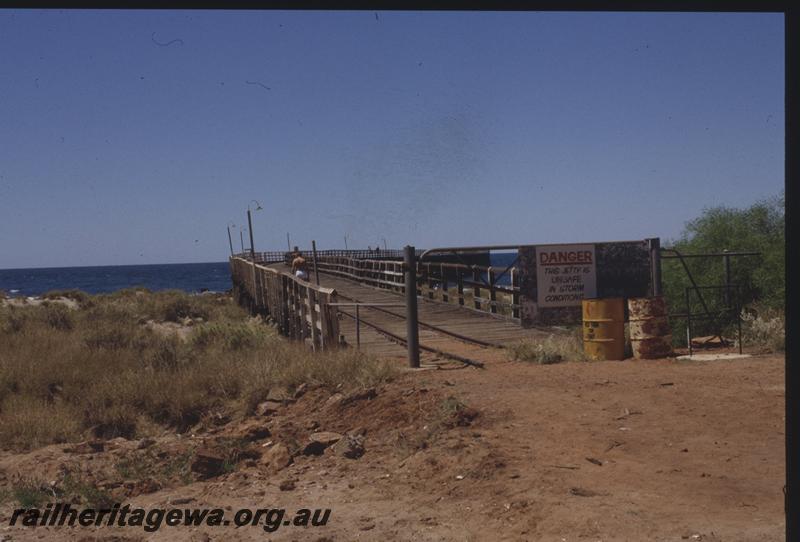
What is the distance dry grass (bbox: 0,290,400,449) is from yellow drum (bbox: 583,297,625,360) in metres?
3.60

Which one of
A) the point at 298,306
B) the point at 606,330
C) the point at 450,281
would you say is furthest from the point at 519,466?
the point at 450,281

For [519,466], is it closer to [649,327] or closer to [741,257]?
[649,327]

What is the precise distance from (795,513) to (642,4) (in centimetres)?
193

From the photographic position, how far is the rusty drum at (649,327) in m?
11.5

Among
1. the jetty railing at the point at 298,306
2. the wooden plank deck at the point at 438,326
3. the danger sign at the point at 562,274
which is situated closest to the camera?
the jetty railing at the point at 298,306

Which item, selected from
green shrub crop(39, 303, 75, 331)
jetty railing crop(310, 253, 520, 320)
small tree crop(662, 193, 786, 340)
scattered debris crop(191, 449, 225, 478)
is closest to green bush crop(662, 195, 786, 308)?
small tree crop(662, 193, 786, 340)

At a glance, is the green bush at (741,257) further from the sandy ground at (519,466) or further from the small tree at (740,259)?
the sandy ground at (519,466)

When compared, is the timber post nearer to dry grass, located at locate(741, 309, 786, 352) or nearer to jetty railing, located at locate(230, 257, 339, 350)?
jetty railing, located at locate(230, 257, 339, 350)

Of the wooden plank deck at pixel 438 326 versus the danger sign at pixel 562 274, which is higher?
the danger sign at pixel 562 274

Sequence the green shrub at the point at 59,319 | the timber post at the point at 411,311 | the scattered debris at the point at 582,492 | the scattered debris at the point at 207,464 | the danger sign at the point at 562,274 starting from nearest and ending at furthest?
the scattered debris at the point at 582,492 → the scattered debris at the point at 207,464 → the timber post at the point at 411,311 → the danger sign at the point at 562,274 → the green shrub at the point at 59,319

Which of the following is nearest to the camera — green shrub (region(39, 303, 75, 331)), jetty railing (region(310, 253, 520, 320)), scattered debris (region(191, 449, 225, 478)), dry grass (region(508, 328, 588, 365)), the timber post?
scattered debris (region(191, 449, 225, 478))

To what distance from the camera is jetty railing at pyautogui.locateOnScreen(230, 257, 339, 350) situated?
12.2 metres

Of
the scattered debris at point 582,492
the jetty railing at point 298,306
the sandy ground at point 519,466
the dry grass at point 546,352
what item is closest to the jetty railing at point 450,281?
the jetty railing at point 298,306

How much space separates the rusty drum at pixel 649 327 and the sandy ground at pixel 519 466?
5.22 feet
